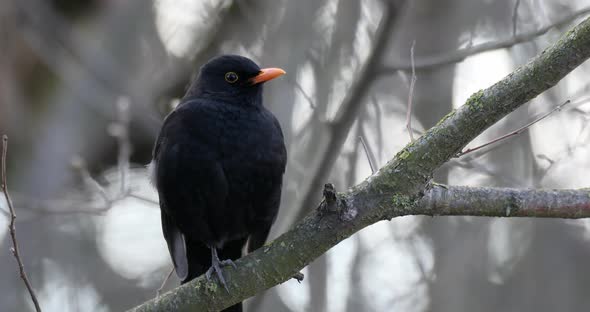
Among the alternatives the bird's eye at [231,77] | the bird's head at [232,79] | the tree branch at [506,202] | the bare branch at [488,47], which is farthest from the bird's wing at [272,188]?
the tree branch at [506,202]

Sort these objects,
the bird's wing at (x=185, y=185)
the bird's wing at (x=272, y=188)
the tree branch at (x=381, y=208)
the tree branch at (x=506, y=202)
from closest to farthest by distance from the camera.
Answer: the tree branch at (x=381, y=208) → the tree branch at (x=506, y=202) → the bird's wing at (x=185, y=185) → the bird's wing at (x=272, y=188)

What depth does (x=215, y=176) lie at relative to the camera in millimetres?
4121

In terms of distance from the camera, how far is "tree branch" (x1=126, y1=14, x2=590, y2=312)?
3051mm

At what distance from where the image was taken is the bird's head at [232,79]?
15.3 feet

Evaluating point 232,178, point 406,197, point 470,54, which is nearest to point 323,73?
point 470,54

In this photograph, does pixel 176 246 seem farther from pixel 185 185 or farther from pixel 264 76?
pixel 264 76

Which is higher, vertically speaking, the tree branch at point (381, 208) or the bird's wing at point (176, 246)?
the tree branch at point (381, 208)

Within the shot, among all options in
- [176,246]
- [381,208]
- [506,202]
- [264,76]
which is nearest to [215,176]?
[176,246]

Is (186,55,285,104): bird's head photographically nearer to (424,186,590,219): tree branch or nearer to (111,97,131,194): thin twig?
(111,97,131,194): thin twig

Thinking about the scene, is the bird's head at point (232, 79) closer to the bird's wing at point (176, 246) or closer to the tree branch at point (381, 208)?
the bird's wing at point (176, 246)

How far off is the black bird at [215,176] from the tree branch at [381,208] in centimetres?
86

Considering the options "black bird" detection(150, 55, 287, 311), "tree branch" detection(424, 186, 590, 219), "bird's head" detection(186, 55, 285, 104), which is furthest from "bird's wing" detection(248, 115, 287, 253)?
"tree branch" detection(424, 186, 590, 219)

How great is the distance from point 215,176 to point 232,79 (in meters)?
0.94

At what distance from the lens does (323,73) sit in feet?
19.3
